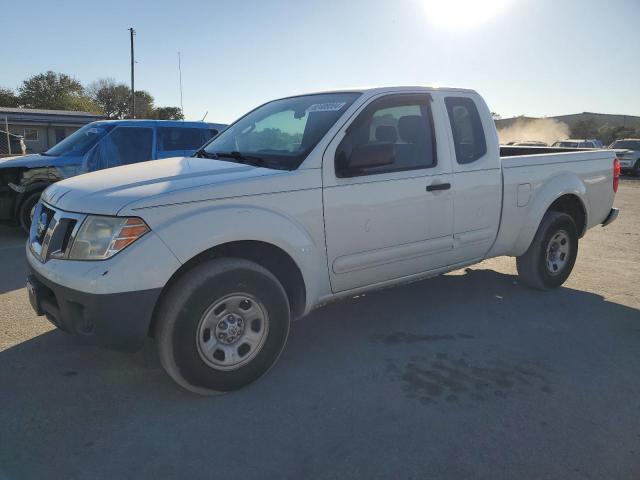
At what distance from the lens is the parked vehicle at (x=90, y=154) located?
7.34 metres

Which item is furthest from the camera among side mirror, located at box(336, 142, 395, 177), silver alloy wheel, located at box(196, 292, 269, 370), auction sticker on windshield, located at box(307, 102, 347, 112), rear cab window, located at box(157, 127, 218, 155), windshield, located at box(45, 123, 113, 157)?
rear cab window, located at box(157, 127, 218, 155)

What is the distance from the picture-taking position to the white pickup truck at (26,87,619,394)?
2674 millimetres

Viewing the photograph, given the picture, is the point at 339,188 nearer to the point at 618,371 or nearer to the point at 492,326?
the point at 492,326

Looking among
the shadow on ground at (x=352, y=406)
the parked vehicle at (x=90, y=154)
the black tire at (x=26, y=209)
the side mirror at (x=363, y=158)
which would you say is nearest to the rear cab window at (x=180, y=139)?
the parked vehicle at (x=90, y=154)

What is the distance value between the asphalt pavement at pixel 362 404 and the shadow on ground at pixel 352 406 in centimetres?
1

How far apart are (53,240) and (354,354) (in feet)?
6.96

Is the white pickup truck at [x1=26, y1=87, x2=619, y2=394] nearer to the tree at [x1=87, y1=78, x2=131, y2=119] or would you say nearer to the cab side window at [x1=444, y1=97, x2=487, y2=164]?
the cab side window at [x1=444, y1=97, x2=487, y2=164]

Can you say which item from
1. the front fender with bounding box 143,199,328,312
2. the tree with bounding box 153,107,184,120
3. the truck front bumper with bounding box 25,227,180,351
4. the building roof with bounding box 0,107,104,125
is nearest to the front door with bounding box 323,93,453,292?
the front fender with bounding box 143,199,328,312

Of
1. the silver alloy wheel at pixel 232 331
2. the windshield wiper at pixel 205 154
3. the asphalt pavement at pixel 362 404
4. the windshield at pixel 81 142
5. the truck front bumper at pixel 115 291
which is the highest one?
the windshield at pixel 81 142

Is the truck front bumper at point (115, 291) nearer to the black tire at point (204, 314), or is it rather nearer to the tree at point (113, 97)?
the black tire at point (204, 314)

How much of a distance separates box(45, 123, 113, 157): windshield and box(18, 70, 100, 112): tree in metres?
55.8

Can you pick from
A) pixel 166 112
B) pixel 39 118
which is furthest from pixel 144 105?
pixel 39 118

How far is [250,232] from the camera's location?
2.92 m

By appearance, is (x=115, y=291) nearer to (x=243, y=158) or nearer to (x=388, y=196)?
(x=243, y=158)
